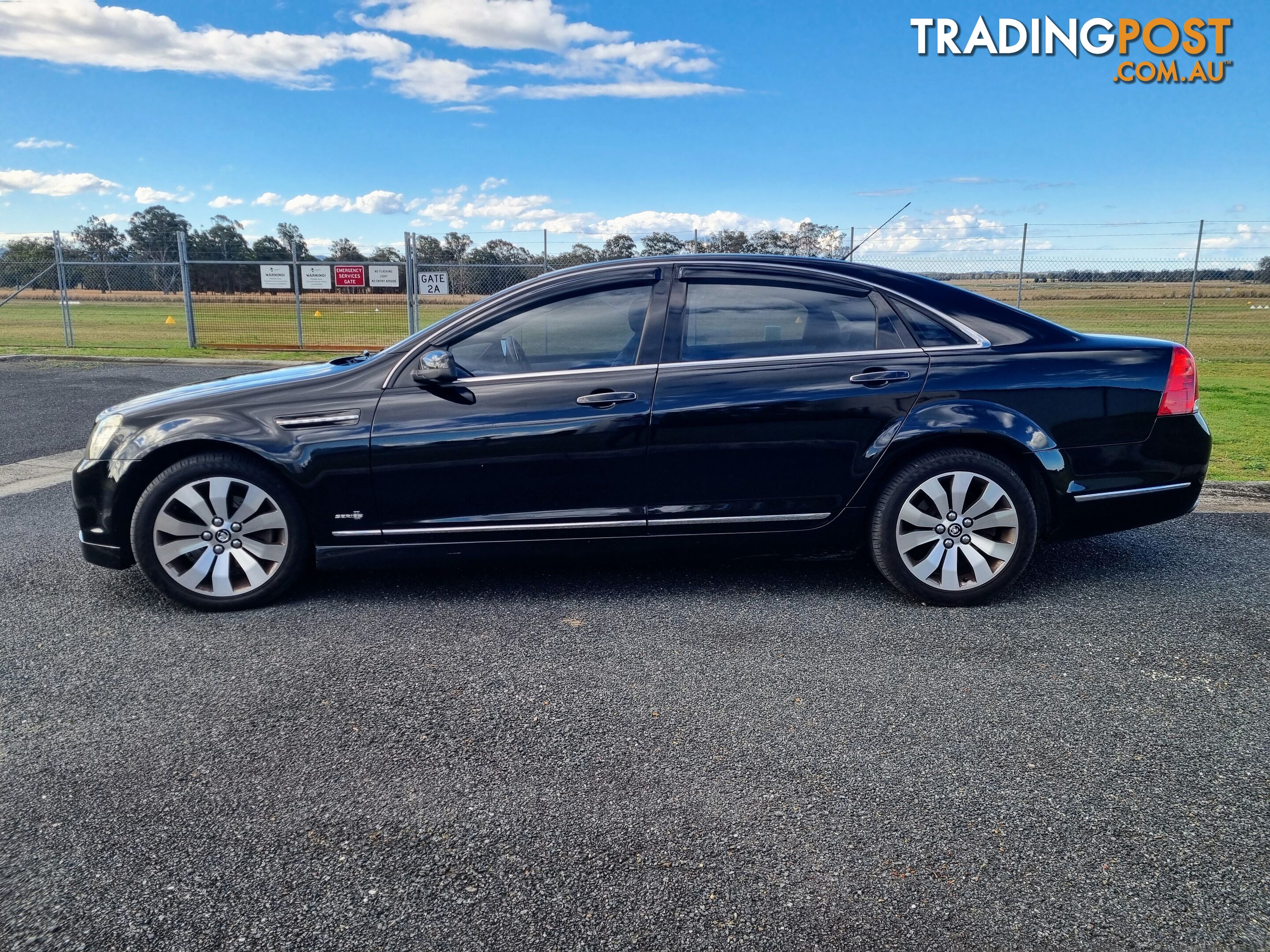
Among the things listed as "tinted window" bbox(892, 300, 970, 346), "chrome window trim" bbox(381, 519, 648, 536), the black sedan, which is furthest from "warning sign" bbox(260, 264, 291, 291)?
"tinted window" bbox(892, 300, 970, 346)

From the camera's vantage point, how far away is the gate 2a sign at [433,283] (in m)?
16.2

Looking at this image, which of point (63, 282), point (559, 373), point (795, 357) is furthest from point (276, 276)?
point (795, 357)

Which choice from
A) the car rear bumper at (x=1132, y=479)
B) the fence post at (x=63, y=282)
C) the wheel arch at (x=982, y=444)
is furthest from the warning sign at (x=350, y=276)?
the car rear bumper at (x=1132, y=479)

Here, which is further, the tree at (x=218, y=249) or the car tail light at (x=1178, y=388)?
the tree at (x=218, y=249)

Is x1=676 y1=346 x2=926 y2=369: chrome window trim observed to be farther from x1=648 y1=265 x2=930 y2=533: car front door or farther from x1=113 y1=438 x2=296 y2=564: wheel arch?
x1=113 y1=438 x2=296 y2=564: wheel arch

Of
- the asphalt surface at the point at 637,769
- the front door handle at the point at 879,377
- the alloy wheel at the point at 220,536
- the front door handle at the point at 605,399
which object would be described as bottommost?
the asphalt surface at the point at 637,769

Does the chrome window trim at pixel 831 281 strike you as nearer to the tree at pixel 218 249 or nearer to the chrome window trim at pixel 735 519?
the chrome window trim at pixel 735 519

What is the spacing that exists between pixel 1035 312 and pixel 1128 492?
7.30 metres

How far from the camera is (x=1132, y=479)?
4.30 meters

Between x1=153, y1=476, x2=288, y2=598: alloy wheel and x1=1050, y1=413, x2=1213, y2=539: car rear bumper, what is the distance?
357 cm

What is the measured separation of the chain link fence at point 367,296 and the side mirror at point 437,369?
10.9 m

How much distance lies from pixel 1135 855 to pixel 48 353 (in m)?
18.5

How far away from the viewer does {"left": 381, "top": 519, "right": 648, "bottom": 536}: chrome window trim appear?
166 inches

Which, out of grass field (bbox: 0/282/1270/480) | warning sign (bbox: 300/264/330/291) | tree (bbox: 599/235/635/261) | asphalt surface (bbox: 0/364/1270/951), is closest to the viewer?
asphalt surface (bbox: 0/364/1270/951)
